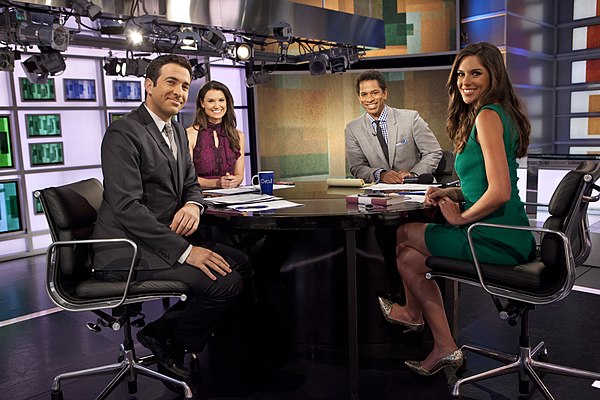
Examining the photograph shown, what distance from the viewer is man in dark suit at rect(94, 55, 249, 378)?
2.24 metres

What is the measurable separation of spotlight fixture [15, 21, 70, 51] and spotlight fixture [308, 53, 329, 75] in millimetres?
2767

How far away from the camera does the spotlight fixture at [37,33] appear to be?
4.10 meters

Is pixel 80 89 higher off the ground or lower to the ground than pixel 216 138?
higher

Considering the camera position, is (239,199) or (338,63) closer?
(239,199)

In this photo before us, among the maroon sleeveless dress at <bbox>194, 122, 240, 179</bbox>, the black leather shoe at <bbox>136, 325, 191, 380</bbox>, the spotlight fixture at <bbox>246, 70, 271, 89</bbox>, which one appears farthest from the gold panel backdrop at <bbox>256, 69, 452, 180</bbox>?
the black leather shoe at <bbox>136, 325, 191, 380</bbox>

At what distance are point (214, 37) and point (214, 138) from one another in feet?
5.10

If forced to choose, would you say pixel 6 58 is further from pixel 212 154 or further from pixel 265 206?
pixel 265 206

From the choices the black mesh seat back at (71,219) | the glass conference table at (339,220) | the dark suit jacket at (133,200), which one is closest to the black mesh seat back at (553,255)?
the glass conference table at (339,220)

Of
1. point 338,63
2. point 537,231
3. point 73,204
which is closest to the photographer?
point 537,231

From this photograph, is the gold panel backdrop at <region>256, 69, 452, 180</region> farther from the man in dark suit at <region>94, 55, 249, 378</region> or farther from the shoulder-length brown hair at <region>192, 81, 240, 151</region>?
the man in dark suit at <region>94, 55, 249, 378</region>

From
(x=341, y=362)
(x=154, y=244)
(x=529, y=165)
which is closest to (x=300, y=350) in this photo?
(x=341, y=362)

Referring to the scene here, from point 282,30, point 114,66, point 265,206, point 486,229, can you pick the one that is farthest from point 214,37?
point 486,229

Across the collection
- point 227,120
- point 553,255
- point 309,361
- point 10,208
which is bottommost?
point 309,361

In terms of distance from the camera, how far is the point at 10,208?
568 centimetres
